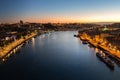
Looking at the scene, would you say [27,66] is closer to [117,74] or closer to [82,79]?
[82,79]

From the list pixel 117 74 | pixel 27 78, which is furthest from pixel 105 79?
pixel 27 78

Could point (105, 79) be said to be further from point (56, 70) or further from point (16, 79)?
point (16, 79)

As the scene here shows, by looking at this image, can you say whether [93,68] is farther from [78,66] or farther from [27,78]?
[27,78]

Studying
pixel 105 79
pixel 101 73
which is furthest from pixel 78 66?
pixel 105 79

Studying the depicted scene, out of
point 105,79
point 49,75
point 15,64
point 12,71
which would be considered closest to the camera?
point 105,79

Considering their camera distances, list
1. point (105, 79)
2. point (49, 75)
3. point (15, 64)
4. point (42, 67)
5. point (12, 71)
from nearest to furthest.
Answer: point (105, 79) → point (49, 75) → point (12, 71) → point (42, 67) → point (15, 64)

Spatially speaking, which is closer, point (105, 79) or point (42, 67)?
point (105, 79)

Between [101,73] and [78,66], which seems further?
[78,66]

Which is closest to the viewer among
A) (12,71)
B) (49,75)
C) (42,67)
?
(49,75)

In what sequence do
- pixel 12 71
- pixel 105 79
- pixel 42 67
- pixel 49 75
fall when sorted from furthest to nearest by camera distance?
1. pixel 42 67
2. pixel 12 71
3. pixel 49 75
4. pixel 105 79
